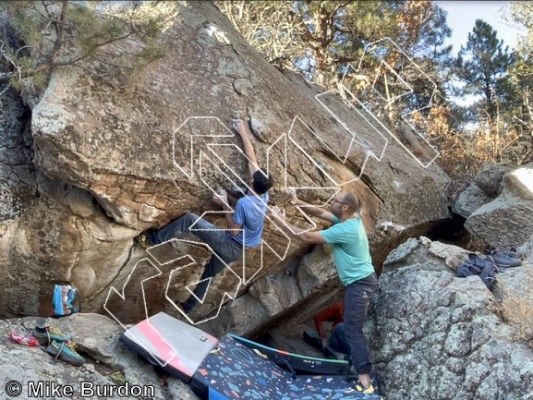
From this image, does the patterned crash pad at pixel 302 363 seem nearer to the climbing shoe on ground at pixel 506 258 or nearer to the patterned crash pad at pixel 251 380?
the patterned crash pad at pixel 251 380

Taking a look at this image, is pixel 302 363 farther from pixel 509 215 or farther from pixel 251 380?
pixel 509 215

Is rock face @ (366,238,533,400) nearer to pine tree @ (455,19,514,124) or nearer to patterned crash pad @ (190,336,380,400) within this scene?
patterned crash pad @ (190,336,380,400)

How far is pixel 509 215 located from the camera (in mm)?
6723

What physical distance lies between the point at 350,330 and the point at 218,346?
1.06 m

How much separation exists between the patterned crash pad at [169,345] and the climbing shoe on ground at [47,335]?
0.44 m

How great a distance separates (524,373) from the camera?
424 centimetres

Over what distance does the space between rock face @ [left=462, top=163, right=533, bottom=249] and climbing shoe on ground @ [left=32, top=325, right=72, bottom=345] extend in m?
4.51

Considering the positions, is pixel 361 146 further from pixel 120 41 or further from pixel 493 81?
pixel 493 81

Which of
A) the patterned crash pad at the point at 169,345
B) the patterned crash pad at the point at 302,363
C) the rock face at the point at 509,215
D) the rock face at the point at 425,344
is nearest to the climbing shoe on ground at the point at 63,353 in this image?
the rock face at the point at 425,344

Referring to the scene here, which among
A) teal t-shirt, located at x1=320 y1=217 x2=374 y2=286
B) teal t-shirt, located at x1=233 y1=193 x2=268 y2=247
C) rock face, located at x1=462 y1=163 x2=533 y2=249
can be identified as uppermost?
teal t-shirt, located at x1=233 y1=193 x2=268 y2=247

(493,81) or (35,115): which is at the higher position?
(35,115)

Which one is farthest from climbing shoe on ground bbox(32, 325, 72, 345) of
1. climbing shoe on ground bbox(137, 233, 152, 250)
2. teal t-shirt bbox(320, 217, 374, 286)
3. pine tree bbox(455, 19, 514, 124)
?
pine tree bbox(455, 19, 514, 124)

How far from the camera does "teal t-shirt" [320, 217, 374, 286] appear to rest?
15.9 ft

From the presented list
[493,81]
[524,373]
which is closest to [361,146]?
[524,373]
